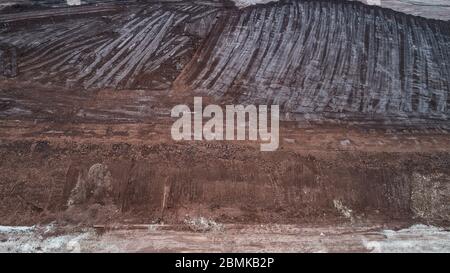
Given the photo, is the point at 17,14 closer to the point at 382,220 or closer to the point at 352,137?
the point at 352,137

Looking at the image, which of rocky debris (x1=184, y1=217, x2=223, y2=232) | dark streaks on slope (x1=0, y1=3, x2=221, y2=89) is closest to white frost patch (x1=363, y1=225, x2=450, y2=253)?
rocky debris (x1=184, y1=217, x2=223, y2=232)

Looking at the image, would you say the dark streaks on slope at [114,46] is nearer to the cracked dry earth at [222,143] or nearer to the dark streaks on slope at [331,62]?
the cracked dry earth at [222,143]

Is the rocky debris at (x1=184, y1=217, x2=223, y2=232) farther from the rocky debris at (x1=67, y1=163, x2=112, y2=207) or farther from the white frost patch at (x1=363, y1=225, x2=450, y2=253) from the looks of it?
the white frost patch at (x1=363, y1=225, x2=450, y2=253)

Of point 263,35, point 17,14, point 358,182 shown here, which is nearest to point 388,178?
point 358,182

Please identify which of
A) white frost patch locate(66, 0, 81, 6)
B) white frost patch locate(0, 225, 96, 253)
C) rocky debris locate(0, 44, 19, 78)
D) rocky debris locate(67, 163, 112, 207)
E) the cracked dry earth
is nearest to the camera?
white frost patch locate(0, 225, 96, 253)

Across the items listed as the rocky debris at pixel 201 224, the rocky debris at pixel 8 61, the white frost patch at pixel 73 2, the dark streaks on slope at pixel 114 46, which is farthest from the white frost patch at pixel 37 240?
the white frost patch at pixel 73 2

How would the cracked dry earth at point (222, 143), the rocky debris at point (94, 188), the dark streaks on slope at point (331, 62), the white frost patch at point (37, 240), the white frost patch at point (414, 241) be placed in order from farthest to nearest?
the dark streaks on slope at point (331, 62) → the rocky debris at point (94, 188) → the cracked dry earth at point (222, 143) → the white frost patch at point (414, 241) → the white frost patch at point (37, 240)

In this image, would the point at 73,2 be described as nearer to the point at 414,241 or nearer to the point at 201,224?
the point at 201,224
